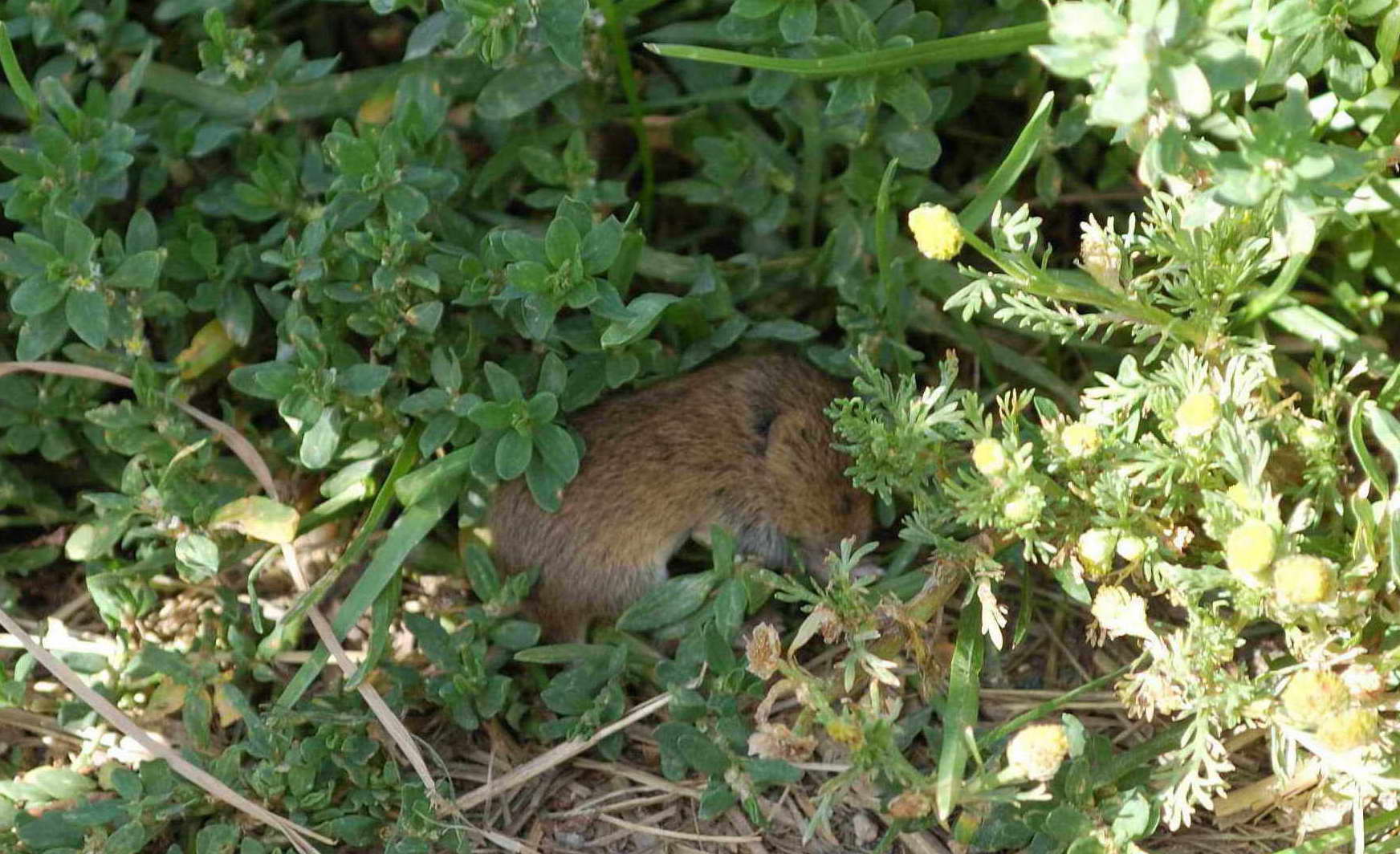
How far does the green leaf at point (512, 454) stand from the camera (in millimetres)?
3264

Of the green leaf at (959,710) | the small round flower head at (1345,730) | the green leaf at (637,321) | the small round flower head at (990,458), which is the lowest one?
A: the green leaf at (959,710)

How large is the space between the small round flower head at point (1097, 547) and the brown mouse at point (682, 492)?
936 mm

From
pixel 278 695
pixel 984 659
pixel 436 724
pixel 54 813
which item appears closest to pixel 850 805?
pixel 984 659

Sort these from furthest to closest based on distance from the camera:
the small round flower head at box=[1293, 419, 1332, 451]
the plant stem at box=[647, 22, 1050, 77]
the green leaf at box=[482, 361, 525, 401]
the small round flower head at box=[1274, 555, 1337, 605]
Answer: the green leaf at box=[482, 361, 525, 401], the plant stem at box=[647, 22, 1050, 77], the small round flower head at box=[1293, 419, 1332, 451], the small round flower head at box=[1274, 555, 1337, 605]

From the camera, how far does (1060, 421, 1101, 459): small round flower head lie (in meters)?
2.73

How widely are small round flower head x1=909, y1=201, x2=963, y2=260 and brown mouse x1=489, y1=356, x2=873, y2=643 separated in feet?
3.78

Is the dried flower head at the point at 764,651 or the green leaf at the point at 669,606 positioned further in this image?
the green leaf at the point at 669,606

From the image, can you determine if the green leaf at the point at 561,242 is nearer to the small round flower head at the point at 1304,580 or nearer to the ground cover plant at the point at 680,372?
the ground cover plant at the point at 680,372

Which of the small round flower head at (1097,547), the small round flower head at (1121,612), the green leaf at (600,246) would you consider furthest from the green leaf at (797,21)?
the small round flower head at (1121,612)

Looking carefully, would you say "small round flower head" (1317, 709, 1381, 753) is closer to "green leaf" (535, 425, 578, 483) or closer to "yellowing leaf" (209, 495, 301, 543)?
"green leaf" (535, 425, 578, 483)

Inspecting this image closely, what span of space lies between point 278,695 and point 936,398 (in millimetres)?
1735

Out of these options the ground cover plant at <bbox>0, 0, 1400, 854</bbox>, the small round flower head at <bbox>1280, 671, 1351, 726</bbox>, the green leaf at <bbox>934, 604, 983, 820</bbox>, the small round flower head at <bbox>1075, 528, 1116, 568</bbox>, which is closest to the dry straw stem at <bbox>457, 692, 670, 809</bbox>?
the ground cover plant at <bbox>0, 0, 1400, 854</bbox>

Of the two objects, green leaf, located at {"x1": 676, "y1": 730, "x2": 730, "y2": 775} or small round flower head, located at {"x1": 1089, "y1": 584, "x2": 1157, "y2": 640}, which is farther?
green leaf, located at {"x1": 676, "y1": 730, "x2": 730, "y2": 775}

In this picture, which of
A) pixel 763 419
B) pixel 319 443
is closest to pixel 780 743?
pixel 763 419
